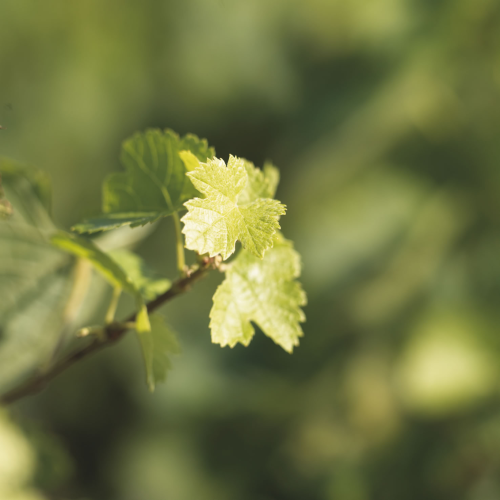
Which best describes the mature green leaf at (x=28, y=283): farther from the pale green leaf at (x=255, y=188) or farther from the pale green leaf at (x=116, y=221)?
the pale green leaf at (x=255, y=188)

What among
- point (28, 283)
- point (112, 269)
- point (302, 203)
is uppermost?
point (112, 269)

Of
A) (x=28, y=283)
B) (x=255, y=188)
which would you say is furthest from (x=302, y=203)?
(x=255, y=188)

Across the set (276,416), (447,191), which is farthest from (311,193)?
(276,416)

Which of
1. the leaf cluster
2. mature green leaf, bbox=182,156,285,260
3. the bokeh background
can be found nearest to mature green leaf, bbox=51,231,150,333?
the leaf cluster

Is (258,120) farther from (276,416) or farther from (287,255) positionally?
(287,255)

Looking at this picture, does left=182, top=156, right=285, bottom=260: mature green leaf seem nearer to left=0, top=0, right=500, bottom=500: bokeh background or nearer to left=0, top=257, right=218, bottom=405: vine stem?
left=0, top=257, right=218, bottom=405: vine stem

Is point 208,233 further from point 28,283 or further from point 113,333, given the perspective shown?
point 28,283
